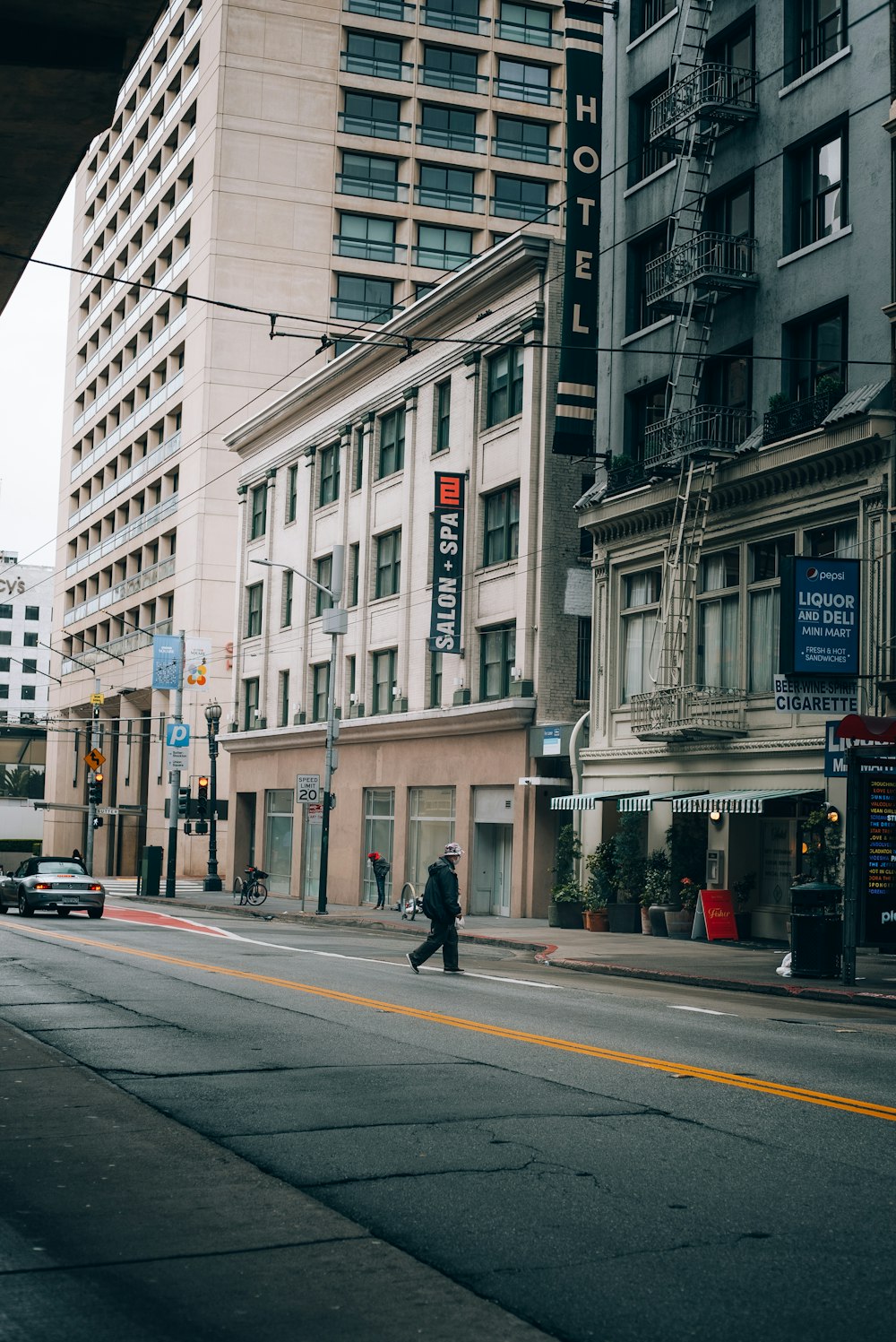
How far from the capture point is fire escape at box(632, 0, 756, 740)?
29.3 meters

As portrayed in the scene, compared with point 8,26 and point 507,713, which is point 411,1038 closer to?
point 8,26

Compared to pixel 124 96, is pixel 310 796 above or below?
below

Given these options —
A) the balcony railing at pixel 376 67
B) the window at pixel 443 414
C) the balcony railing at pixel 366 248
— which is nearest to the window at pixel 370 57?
the balcony railing at pixel 376 67

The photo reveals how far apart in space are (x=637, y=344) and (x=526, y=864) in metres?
12.3

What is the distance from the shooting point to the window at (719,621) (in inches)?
1162

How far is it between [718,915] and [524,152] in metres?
47.2

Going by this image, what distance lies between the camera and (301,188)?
64062 mm

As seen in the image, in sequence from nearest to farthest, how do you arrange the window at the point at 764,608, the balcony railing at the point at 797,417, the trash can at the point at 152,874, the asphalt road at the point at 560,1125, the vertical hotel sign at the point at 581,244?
the asphalt road at the point at 560,1125 < the balcony railing at the point at 797,417 < the window at the point at 764,608 < the vertical hotel sign at the point at 581,244 < the trash can at the point at 152,874


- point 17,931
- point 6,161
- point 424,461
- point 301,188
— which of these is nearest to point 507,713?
point 424,461

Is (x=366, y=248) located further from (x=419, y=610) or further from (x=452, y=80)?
(x=419, y=610)

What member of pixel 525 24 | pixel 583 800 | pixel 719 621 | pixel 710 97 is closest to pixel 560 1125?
pixel 719 621

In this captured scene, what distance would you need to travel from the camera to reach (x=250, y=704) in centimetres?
5444

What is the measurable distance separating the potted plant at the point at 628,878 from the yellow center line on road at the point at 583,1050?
42.4ft

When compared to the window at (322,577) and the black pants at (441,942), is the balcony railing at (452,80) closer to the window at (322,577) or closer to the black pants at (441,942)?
the window at (322,577)
